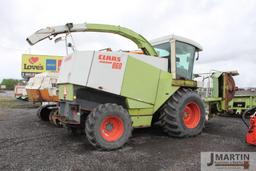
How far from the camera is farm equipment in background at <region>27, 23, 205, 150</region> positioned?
4727 millimetres

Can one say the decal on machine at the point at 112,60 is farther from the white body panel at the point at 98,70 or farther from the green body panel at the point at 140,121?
the green body panel at the point at 140,121

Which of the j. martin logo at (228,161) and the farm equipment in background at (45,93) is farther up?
the farm equipment in background at (45,93)

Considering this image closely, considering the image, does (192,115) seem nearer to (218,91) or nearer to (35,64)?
(218,91)

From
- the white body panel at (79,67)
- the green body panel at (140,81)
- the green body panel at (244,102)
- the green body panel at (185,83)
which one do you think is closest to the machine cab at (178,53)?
the green body panel at (185,83)

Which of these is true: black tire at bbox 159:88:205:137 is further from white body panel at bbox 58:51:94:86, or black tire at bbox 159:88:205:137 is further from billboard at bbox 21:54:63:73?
billboard at bbox 21:54:63:73

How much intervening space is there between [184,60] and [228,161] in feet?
10.1

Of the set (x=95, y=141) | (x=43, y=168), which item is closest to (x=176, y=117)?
(x=95, y=141)

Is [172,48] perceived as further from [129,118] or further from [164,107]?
[129,118]

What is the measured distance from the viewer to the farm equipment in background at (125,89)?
473 centimetres

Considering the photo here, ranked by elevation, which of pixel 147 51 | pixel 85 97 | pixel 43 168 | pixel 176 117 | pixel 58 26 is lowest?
pixel 43 168

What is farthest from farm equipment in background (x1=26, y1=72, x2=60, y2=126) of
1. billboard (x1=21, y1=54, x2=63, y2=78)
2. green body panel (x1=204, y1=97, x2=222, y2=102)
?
billboard (x1=21, y1=54, x2=63, y2=78)

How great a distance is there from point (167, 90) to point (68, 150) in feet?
8.44

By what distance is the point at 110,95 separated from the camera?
5.05 meters

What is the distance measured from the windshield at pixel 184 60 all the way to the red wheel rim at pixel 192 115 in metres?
0.79
